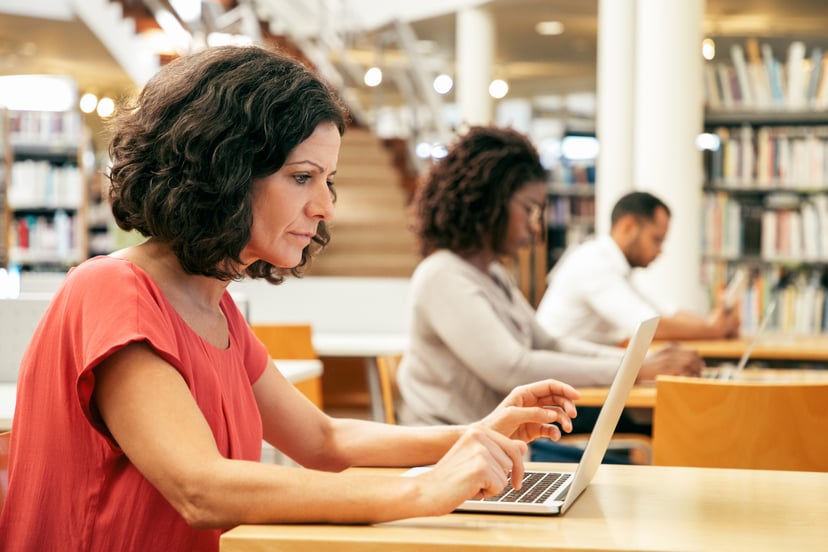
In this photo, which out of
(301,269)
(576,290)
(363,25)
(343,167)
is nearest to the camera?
(301,269)

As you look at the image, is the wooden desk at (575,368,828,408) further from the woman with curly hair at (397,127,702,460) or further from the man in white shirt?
the man in white shirt

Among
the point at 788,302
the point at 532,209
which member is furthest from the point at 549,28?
the point at 532,209

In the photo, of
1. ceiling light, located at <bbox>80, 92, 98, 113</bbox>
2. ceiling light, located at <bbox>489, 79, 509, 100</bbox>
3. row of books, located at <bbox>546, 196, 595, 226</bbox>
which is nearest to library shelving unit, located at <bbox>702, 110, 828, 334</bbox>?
row of books, located at <bbox>546, 196, 595, 226</bbox>

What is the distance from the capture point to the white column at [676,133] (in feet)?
18.7

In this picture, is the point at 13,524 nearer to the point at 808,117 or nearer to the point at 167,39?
the point at 808,117

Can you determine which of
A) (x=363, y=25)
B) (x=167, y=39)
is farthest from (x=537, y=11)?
(x=167, y=39)

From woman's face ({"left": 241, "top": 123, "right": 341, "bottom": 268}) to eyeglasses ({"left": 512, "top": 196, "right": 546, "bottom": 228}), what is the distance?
1.38m

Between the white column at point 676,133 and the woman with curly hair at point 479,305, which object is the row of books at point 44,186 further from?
the woman with curly hair at point 479,305

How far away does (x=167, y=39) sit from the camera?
382 inches

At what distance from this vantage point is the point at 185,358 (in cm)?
126

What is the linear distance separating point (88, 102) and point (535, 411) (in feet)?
43.5

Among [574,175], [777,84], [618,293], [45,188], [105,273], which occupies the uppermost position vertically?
[777,84]

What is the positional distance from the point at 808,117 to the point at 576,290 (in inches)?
101

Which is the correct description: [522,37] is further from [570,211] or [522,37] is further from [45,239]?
[45,239]
